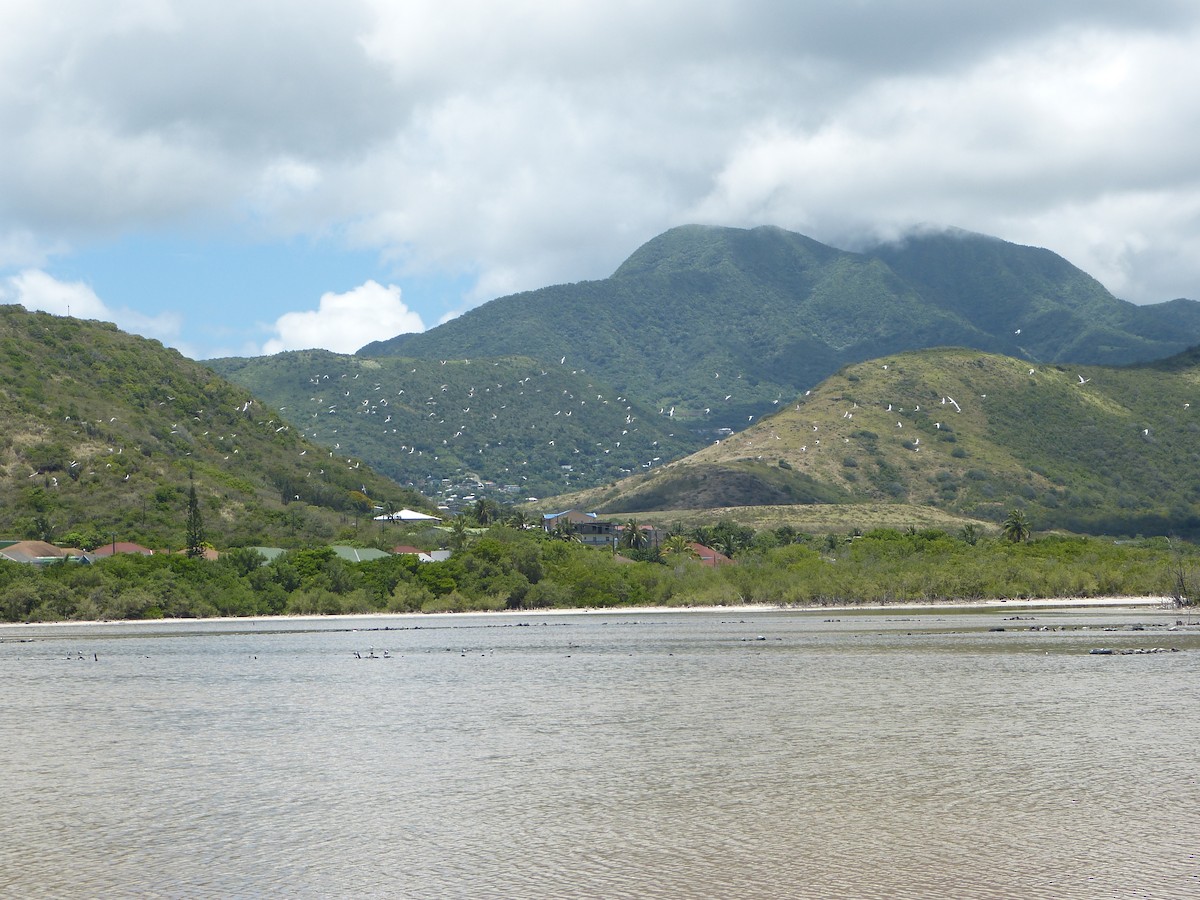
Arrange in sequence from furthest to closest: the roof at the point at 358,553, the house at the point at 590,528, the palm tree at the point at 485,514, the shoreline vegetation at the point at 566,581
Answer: the house at the point at 590,528, the palm tree at the point at 485,514, the roof at the point at 358,553, the shoreline vegetation at the point at 566,581

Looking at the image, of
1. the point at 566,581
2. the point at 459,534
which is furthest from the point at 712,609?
the point at 459,534

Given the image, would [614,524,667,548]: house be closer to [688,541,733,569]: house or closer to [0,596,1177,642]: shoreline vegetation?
[688,541,733,569]: house

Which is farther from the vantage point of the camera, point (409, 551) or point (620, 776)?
point (409, 551)

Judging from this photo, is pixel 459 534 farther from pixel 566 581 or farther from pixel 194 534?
pixel 194 534

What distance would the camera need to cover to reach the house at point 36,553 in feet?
382

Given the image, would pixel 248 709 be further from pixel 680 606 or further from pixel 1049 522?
pixel 1049 522

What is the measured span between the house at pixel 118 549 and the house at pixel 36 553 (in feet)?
4.09

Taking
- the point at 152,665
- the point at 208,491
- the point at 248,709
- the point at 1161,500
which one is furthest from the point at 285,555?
the point at 1161,500

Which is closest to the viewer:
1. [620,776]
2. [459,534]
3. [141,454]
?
[620,776]

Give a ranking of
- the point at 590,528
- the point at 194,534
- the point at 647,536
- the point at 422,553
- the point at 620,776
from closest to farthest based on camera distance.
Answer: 1. the point at 620,776
2. the point at 194,534
3. the point at 422,553
4. the point at 647,536
5. the point at 590,528

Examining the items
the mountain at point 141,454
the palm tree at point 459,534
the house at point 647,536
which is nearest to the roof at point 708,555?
the house at point 647,536

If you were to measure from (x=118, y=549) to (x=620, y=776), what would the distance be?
100 metres

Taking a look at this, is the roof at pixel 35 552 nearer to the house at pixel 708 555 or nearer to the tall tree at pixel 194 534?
the tall tree at pixel 194 534

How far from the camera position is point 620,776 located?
106ft
